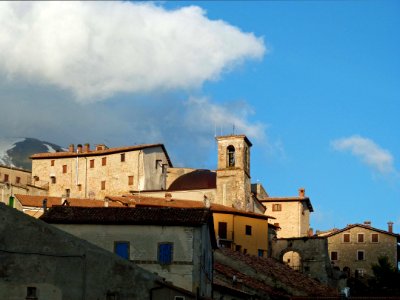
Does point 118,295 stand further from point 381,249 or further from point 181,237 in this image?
point 381,249

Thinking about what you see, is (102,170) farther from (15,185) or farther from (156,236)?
(156,236)

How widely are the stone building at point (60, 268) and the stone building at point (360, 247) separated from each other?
61.4 metres

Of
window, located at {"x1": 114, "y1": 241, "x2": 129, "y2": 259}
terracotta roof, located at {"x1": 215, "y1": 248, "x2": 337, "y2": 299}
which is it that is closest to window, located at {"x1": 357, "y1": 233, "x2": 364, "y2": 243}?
terracotta roof, located at {"x1": 215, "y1": 248, "x2": 337, "y2": 299}

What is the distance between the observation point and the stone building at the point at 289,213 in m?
98.9

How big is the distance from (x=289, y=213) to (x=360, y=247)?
8.42 meters

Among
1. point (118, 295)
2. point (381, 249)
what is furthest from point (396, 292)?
→ point (118, 295)

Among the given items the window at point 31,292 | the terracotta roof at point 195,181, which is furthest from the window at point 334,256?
the window at point 31,292

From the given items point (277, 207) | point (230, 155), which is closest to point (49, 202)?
point (230, 155)

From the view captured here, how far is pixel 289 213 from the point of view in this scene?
99.7 m

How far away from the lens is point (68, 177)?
100062mm

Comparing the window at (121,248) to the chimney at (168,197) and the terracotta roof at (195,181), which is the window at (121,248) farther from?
the terracotta roof at (195,181)

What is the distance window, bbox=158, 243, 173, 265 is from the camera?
4328 centimetres

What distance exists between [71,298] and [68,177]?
216 feet

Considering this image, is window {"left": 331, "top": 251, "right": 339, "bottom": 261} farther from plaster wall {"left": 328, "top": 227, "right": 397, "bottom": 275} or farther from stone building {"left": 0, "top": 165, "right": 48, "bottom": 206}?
stone building {"left": 0, "top": 165, "right": 48, "bottom": 206}
